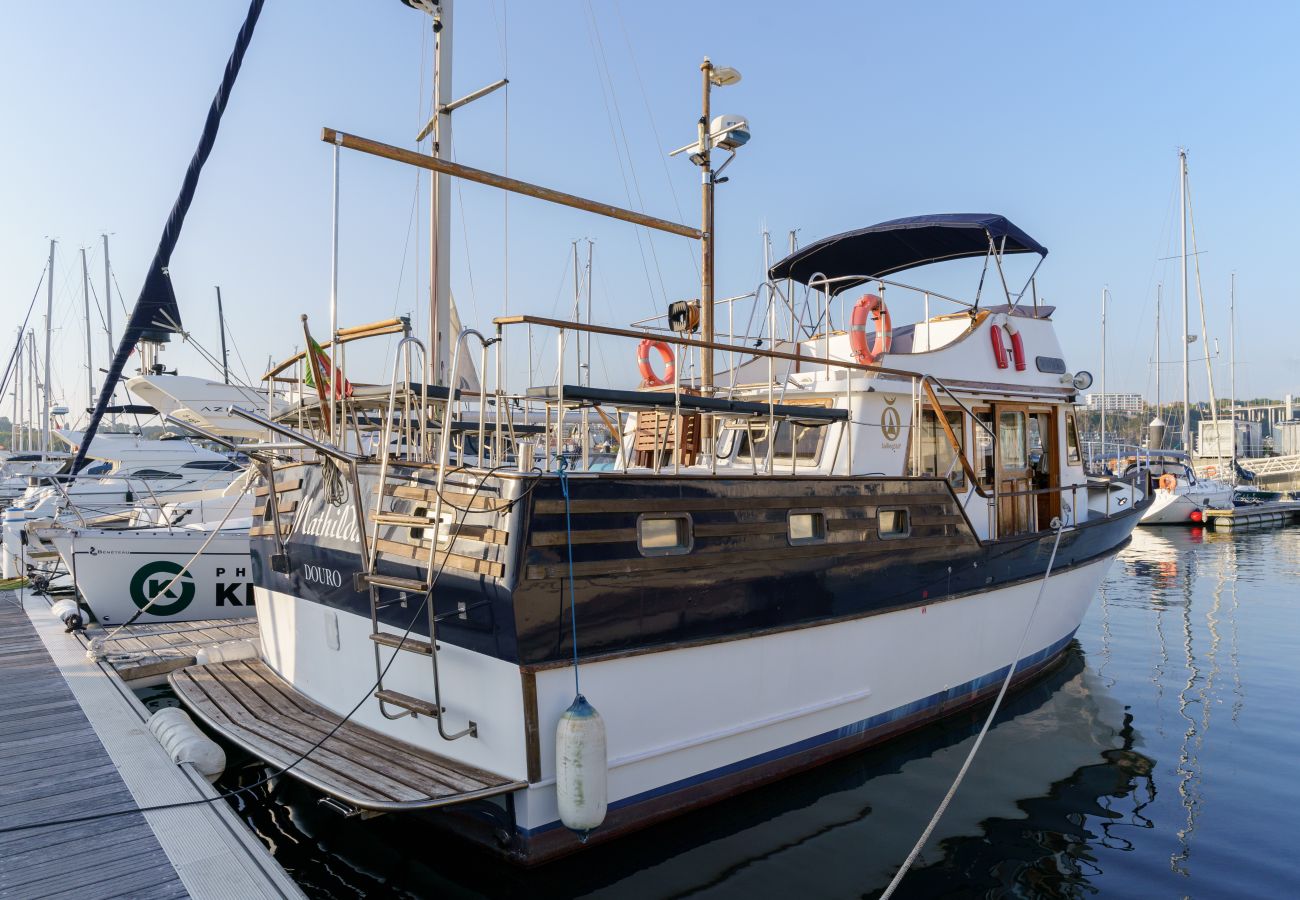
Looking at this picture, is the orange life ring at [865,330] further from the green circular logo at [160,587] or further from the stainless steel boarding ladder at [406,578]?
the green circular logo at [160,587]

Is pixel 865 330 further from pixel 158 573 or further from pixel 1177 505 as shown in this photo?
pixel 1177 505

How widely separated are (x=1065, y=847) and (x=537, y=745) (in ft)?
13.3

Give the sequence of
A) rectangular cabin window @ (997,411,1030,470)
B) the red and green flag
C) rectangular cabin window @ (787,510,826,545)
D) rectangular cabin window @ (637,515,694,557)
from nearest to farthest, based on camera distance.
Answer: rectangular cabin window @ (637,515,694,557)
the red and green flag
rectangular cabin window @ (787,510,826,545)
rectangular cabin window @ (997,411,1030,470)

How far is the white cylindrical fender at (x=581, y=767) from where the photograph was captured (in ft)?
15.9

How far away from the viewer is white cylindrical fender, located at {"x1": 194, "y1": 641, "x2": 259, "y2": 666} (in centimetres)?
833

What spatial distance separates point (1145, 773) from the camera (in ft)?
24.0

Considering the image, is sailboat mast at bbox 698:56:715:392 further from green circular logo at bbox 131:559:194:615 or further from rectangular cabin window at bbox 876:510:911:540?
green circular logo at bbox 131:559:194:615

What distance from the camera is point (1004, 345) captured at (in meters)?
9.45

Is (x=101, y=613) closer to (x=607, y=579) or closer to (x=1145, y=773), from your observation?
(x=607, y=579)

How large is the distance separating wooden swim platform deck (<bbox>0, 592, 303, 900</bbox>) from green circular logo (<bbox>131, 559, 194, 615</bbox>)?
438cm

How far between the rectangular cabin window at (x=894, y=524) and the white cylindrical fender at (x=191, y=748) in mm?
5593

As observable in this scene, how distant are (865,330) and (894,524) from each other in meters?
2.36

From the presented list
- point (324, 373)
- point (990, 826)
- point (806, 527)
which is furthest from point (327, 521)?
point (990, 826)

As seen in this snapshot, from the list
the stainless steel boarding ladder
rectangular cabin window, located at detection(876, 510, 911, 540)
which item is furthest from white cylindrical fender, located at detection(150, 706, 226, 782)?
rectangular cabin window, located at detection(876, 510, 911, 540)
